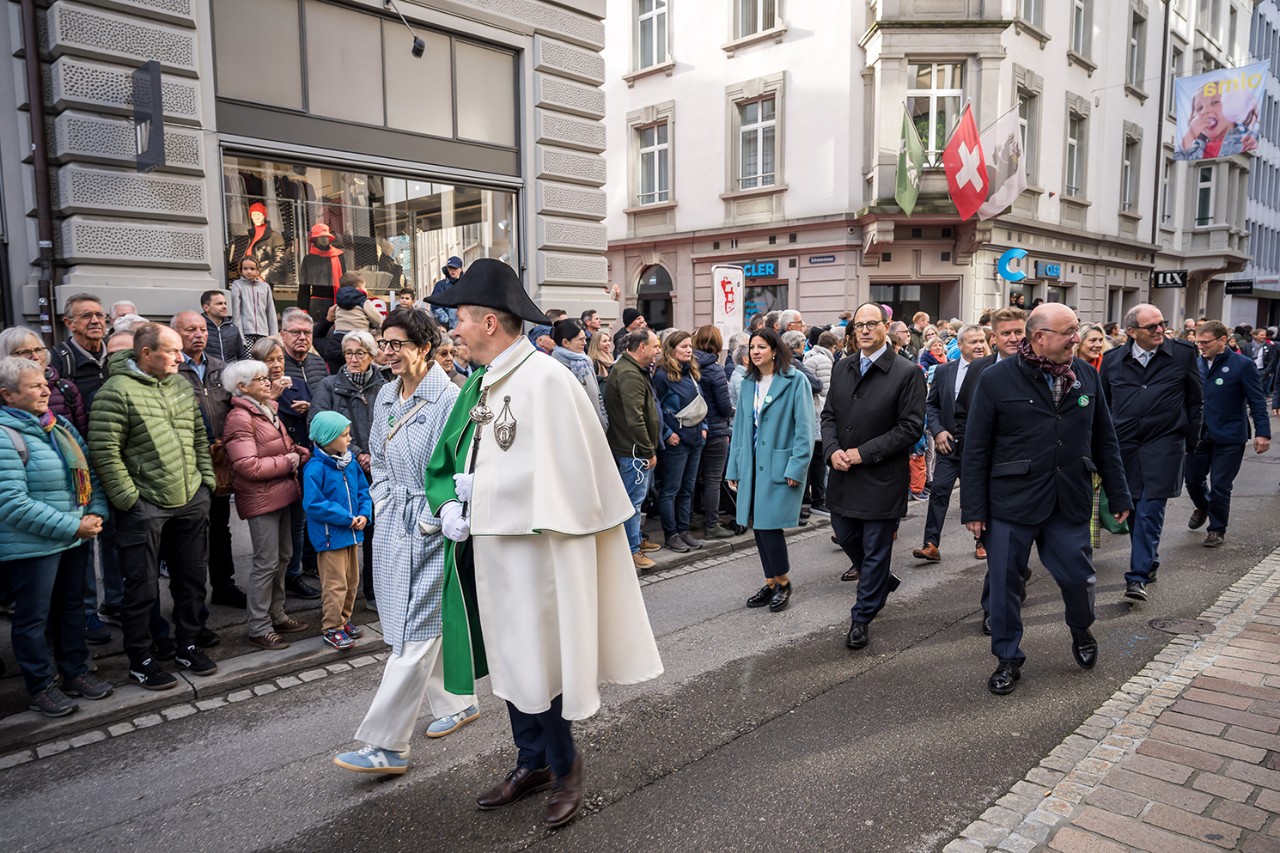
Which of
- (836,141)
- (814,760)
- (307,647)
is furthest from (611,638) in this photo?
(836,141)

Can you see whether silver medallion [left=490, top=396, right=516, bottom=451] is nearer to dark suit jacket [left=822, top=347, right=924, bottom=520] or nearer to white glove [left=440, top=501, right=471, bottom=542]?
white glove [left=440, top=501, right=471, bottom=542]

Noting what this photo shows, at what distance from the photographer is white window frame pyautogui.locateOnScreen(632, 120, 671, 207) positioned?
80.7ft

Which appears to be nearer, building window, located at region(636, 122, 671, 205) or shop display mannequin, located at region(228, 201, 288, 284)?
shop display mannequin, located at region(228, 201, 288, 284)

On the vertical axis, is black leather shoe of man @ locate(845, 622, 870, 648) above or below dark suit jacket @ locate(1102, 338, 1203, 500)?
below

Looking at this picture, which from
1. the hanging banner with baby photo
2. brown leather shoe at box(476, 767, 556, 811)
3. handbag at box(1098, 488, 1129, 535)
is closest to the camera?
brown leather shoe at box(476, 767, 556, 811)

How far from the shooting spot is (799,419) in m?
5.90

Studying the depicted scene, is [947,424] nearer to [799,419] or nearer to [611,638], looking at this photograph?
[799,419]

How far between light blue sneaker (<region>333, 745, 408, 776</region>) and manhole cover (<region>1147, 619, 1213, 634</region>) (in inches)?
187

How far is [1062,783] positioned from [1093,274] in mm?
26364

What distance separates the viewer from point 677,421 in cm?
788

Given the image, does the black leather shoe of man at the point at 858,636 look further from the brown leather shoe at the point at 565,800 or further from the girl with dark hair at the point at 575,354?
the girl with dark hair at the point at 575,354

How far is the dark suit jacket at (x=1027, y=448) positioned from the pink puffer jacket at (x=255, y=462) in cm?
408

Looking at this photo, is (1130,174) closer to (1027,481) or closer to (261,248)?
(261,248)

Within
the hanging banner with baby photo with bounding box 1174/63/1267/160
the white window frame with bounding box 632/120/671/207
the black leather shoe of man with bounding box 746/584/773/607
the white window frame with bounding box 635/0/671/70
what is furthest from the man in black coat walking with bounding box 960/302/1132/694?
the white window frame with bounding box 635/0/671/70
